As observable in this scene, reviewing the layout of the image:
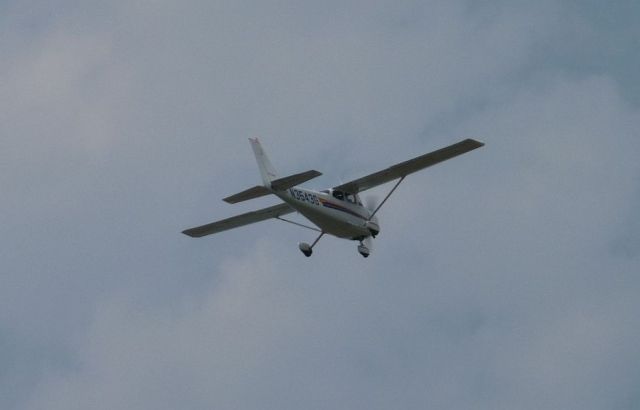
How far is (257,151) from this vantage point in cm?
4516

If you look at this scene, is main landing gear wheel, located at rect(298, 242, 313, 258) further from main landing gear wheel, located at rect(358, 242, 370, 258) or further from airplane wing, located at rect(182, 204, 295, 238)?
airplane wing, located at rect(182, 204, 295, 238)

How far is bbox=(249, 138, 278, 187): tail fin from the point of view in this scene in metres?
44.5

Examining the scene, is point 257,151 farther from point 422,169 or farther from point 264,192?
point 422,169

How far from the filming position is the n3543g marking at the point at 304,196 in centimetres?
4459

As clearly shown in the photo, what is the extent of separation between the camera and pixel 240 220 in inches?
1988

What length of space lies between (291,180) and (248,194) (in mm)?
1448

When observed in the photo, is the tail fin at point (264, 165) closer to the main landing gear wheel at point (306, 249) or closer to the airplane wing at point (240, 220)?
the main landing gear wheel at point (306, 249)

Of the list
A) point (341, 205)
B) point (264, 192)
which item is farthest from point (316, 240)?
point (264, 192)

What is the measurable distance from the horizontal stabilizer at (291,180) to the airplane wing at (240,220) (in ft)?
22.2

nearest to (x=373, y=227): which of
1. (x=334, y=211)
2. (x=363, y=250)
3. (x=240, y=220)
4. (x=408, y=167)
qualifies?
(x=363, y=250)

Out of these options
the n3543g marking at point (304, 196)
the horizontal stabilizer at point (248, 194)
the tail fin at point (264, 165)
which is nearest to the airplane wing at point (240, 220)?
the n3543g marking at point (304, 196)

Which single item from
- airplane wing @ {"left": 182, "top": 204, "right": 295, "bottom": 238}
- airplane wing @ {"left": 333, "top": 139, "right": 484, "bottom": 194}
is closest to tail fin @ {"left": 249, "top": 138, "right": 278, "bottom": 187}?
airplane wing @ {"left": 333, "top": 139, "right": 484, "bottom": 194}

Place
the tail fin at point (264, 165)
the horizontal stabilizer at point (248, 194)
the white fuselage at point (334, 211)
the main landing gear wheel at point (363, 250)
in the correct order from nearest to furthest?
the horizontal stabilizer at point (248, 194) < the tail fin at point (264, 165) < the white fuselage at point (334, 211) < the main landing gear wheel at point (363, 250)

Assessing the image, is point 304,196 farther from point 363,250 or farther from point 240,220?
point 240,220
